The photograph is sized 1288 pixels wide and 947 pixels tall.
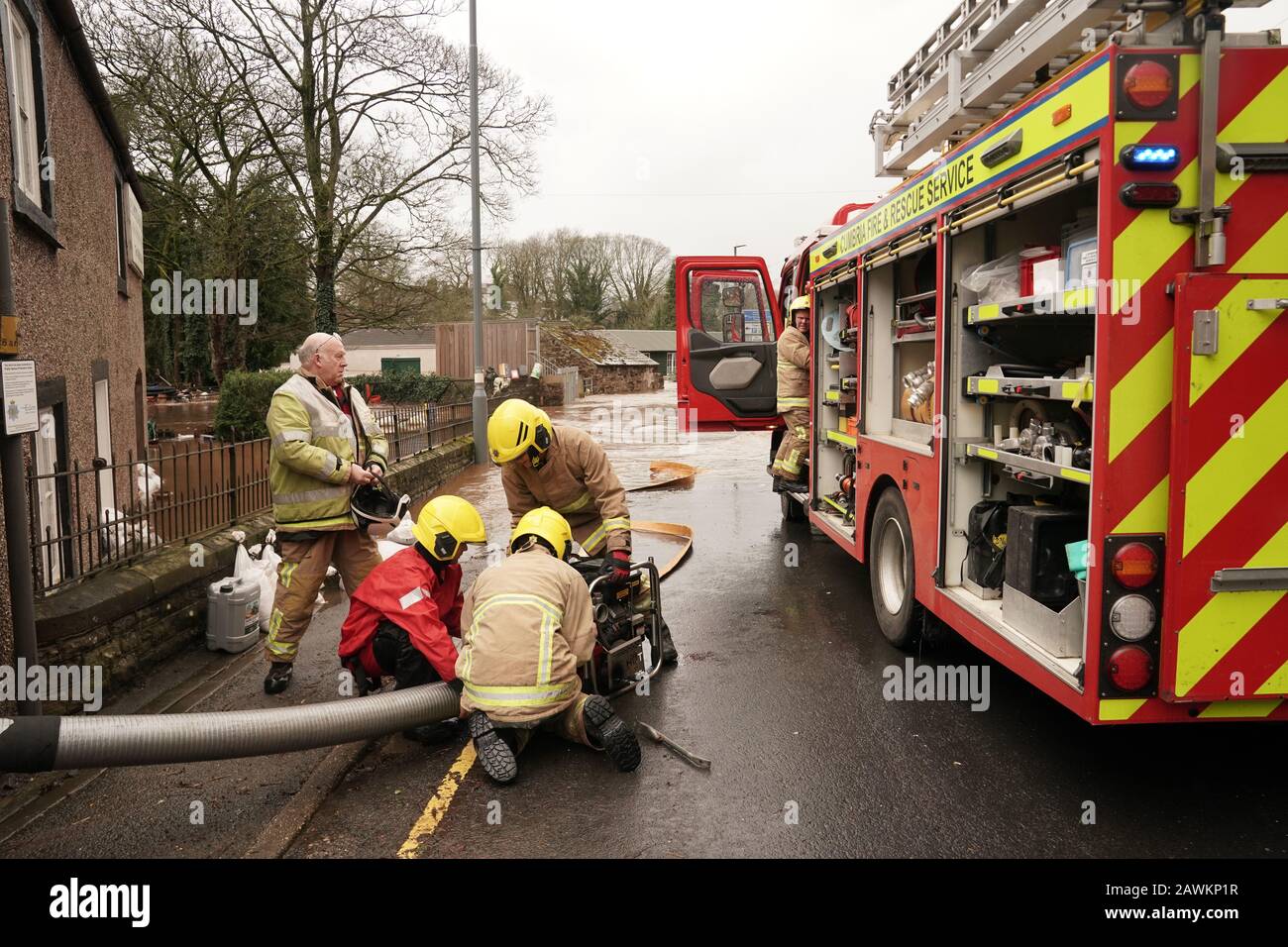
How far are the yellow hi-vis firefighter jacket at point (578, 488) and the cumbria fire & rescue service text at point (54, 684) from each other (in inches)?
91.1

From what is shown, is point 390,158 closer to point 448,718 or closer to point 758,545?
point 758,545

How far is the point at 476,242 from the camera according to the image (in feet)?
54.3

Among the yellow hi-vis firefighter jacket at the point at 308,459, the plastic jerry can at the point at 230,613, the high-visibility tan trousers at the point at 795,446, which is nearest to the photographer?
the yellow hi-vis firefighter jacket at the point at 308,459

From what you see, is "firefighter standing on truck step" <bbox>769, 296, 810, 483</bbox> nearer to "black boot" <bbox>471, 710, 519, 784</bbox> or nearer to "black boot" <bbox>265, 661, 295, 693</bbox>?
"black boot" <bbox>265, 661, 295, 693</bbox>

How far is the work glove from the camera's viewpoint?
477 cm

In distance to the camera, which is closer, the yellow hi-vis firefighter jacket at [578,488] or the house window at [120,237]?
the yellow hi-vis firefighter jacket at [578,488]

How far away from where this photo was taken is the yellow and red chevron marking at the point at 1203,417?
3.15 m

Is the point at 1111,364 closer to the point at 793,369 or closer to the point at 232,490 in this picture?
the point at 793,369

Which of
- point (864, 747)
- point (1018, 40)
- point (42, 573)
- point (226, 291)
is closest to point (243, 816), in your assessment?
point (42, 573)

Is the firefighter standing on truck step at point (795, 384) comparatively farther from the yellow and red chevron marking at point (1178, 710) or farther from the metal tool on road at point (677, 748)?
the yellow and red chevron marking at point (1178, 710)

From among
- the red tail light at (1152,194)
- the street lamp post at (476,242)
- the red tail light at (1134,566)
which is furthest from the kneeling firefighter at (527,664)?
the street lamp post at (476,242)

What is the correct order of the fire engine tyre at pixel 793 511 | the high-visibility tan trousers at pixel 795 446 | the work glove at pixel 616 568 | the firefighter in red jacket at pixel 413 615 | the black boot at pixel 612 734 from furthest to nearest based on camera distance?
the fire engine tyre at pixel 793 511 < the high-visibility tan trousers at pixel 795 446 < the work glove at pixel 616 568 < the firefighter in red jacket at pixel 413 615 < the black boot at pixel 612 734

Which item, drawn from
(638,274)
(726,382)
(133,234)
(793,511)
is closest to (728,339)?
(726,382)

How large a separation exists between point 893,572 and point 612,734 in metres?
2.53
